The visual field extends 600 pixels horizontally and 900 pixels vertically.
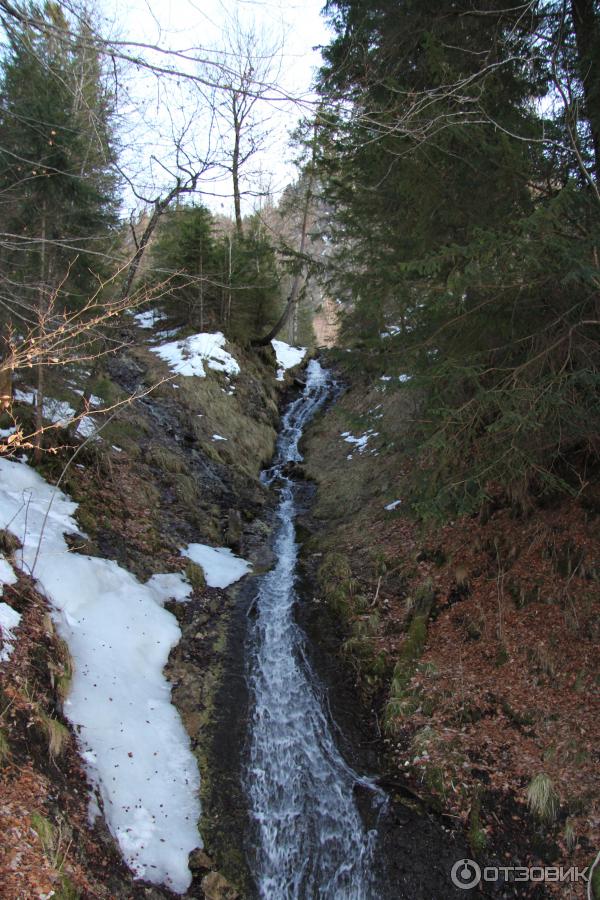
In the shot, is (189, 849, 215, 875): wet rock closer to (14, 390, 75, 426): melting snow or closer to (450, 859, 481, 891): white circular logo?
(450, 859, 481, 891): white circular logo

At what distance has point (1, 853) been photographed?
3.27 m

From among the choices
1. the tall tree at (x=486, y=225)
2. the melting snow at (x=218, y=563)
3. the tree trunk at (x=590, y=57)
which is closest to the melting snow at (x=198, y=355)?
the melting snow at (x=218, y=563)

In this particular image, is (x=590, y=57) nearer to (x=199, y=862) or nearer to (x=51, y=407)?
(x=199, y=862)

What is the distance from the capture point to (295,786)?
18.9ft

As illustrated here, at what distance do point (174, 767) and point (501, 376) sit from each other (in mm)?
5793

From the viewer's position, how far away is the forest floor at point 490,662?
16.3ft

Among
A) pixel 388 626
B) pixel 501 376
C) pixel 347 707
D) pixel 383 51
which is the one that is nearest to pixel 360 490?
pixel 388 626

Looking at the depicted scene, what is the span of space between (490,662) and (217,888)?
4.05 metres

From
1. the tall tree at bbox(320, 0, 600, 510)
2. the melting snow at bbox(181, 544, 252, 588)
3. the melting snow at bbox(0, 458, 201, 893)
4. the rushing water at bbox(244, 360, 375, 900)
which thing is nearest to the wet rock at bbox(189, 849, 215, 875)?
the melting snow at bbox(0, 458, 201, 893)

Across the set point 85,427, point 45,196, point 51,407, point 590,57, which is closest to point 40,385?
point 51,407

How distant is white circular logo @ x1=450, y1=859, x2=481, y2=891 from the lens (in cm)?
473

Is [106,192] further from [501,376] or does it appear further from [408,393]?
[501,376]

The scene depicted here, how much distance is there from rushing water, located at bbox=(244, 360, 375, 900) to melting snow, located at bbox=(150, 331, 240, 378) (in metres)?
9.52

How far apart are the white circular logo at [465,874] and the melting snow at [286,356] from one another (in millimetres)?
17224
